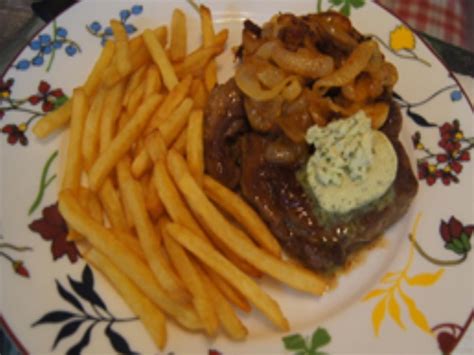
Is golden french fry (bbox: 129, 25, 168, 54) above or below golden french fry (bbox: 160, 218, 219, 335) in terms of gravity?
above

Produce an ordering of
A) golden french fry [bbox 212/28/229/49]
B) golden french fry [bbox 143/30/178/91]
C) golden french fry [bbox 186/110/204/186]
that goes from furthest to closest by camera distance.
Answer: golden french fry [bbox 212/28/229/49], golden french fry [bbox 143/30/178/91], golden french fry [bbox 186/110/204/186]

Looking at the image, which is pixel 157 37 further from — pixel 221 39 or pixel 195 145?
pixel 195 145

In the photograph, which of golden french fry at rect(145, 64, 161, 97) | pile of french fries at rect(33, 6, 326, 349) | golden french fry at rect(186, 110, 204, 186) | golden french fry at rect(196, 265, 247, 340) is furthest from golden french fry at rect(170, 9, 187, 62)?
golden french fry at rect(196, 265, 247, 340)

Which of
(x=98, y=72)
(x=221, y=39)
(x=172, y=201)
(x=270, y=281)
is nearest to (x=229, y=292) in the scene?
(x=270, y=281)

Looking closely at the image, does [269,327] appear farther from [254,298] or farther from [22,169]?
[22,169]

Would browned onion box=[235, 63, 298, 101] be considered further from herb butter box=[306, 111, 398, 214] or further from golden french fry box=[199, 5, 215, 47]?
golden french fry box=[199, 5, 215, 47]

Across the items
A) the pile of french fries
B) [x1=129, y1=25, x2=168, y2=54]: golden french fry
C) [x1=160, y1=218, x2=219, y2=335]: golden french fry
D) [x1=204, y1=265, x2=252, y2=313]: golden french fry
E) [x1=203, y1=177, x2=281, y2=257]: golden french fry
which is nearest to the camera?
[x1=160, y1=218, x2=219, y2=335]: golden french fry
